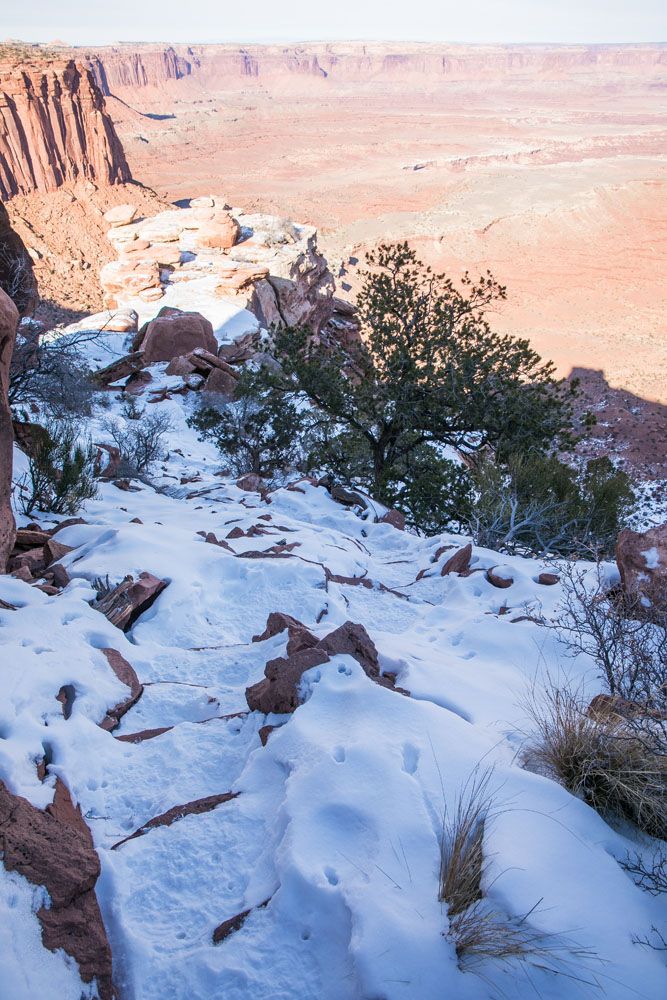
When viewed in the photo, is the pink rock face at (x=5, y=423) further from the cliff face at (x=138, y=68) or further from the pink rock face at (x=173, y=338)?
the cliff face at (x=138, y=68)

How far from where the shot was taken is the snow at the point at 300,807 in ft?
5.57

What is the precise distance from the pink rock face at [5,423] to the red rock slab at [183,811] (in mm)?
2431

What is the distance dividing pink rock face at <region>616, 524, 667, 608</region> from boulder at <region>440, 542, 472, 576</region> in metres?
1.21

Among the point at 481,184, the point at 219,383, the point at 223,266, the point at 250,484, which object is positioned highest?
the point at 481,184

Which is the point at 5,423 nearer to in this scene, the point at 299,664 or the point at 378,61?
the point at 299,664

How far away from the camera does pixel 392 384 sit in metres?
8.20

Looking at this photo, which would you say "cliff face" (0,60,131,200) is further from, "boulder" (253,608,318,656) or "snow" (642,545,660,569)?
"snow" (642,545,660,569)

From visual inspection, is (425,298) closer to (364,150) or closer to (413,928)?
(413,928)

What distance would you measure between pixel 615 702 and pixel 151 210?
46512 millimetres

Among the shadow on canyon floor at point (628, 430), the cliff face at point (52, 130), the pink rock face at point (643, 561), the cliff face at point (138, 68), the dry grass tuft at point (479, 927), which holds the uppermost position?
the cliff face at point (138, 68)

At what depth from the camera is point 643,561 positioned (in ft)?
13.6

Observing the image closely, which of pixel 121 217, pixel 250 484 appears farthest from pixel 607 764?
pixel 121 217

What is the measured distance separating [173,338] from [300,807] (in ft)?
53.3

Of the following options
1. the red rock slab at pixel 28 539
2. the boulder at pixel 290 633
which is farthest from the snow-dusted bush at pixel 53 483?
the boulder at pixel 290 633
